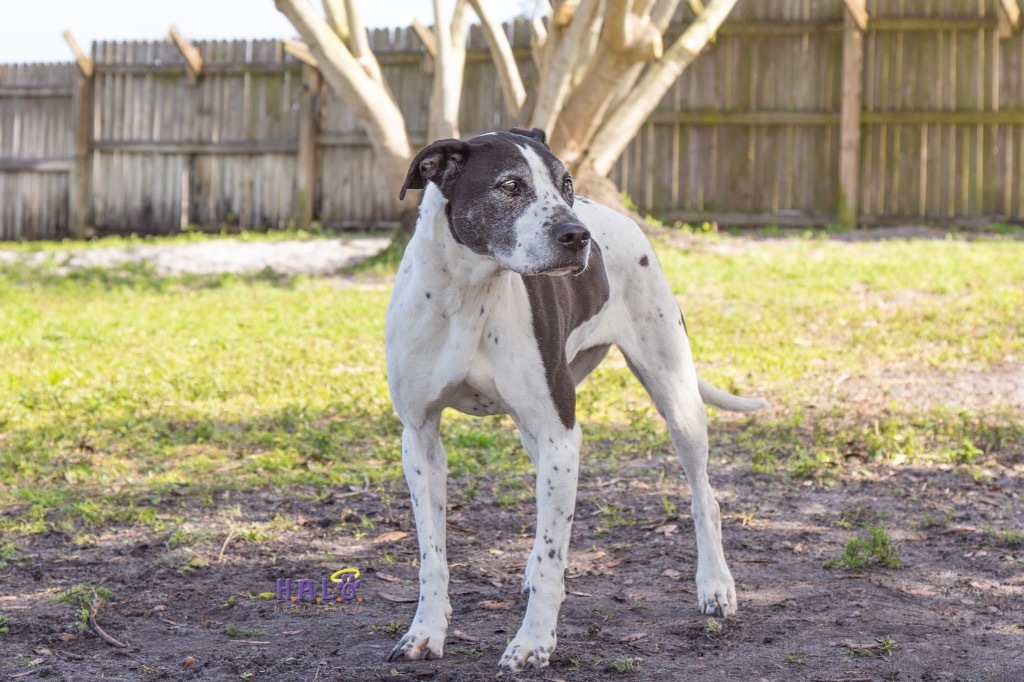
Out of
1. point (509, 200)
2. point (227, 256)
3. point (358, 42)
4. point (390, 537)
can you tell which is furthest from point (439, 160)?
point (227, 256)

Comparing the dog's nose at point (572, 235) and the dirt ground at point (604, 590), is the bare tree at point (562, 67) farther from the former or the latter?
the dog's nose at point (572, 235)

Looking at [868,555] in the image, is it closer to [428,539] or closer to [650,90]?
[428,539]

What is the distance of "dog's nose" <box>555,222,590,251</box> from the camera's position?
10.5 ft

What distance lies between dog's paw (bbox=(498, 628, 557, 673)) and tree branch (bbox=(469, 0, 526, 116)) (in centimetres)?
882

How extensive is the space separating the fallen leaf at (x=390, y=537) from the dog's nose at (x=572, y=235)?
6.79 feet

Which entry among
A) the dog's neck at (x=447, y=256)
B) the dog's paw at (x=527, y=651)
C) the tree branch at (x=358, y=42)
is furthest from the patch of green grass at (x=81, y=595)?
the tree branch at (x=358, y=42)

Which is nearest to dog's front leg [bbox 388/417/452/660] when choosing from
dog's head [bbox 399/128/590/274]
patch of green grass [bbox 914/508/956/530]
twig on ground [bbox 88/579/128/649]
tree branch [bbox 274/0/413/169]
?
dog's head [bbox 399/128/590/274]

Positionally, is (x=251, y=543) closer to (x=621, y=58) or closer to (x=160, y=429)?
(x=160, y=429)

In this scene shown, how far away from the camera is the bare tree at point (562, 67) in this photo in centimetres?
1070

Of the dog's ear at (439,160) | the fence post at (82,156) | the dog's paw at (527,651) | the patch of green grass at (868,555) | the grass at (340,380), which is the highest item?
the fence post at (82,156)

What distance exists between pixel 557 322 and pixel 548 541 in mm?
673

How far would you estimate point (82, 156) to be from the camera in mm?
16875

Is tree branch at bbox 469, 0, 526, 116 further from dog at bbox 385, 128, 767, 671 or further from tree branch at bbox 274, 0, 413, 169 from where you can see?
dog at bbox 385, 128, 767, 671

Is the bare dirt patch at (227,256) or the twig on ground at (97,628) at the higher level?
the bare dirt patch at (227,256)
